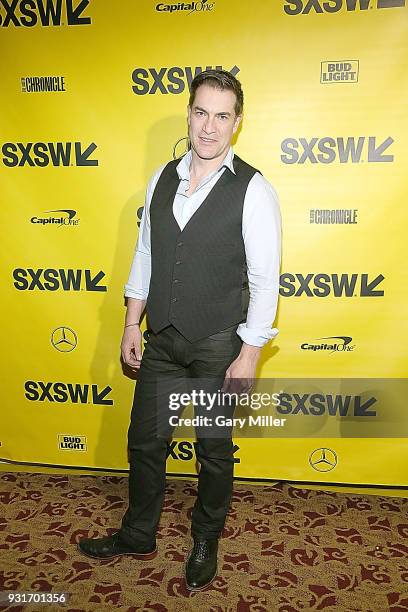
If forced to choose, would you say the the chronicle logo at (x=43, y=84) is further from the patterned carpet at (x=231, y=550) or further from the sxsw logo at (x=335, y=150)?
the patterned carpet at (x=231, y=550)

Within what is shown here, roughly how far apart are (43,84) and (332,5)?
1336mm

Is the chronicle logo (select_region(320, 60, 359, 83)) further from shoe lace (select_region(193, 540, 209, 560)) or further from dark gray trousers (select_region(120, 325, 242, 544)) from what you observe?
shoe lace (select_region(193, 540, 209, 560))

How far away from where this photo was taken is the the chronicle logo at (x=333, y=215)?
8.25 ft

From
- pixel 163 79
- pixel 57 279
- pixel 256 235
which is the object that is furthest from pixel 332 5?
pixel 57 279

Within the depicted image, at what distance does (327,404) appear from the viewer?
2783 millimetres

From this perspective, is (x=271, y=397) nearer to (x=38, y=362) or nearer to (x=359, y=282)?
(x=359, y=282)

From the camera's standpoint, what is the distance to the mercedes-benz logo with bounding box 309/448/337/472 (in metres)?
2.84

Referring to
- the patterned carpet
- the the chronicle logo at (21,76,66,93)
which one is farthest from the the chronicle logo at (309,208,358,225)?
the patterned carpet

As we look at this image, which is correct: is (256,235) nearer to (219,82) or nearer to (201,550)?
(219,82)

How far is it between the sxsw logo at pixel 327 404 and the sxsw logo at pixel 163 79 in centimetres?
158

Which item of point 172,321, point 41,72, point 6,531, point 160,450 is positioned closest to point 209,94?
point 172,321

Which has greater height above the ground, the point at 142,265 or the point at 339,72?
the point at 339,72

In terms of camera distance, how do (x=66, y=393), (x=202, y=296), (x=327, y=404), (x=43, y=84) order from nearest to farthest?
(x=202, y=296) < (x=43, y=84) < (x=327, y=404) < (x=66, y=393)

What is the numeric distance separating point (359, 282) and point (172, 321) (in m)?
1.04
